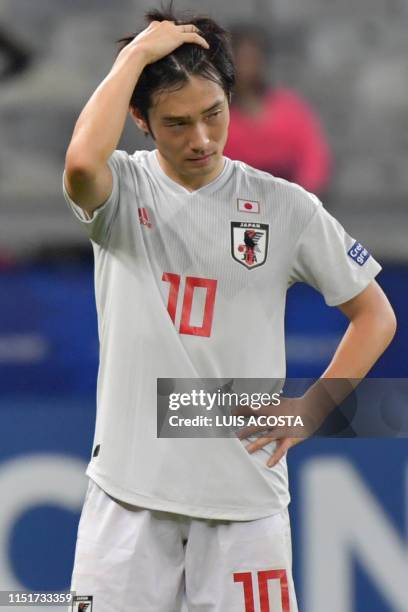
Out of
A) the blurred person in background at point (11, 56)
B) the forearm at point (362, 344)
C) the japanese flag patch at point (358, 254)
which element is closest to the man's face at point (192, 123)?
the japanese flag patch at point (358, 254)

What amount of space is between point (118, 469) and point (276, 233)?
54cm

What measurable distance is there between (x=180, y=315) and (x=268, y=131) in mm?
2033

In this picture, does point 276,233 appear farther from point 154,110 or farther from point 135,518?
point 135,518

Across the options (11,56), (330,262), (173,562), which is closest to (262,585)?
(173,562)

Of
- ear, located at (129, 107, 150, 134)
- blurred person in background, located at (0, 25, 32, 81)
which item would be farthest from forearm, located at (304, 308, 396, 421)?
blurred person in background, located at (0, 25, 32, 81)

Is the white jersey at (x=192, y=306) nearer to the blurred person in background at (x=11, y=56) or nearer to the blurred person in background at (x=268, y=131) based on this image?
the blurred person in background at (x=268, y=131)

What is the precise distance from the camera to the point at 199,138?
7.17ft

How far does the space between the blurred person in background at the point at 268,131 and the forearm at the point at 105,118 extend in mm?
1837

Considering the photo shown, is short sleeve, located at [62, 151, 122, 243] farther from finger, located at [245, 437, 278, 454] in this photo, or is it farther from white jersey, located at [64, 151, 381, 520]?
finger, located at [245, 437, 278, 454]

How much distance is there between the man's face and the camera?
7.18 ft

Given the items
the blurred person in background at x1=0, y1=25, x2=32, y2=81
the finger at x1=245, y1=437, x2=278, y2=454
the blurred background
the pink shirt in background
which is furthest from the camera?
the blurred person in background at x1=0, y1=25, x2=32, y2=81

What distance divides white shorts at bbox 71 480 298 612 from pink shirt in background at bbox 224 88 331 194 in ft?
6.74

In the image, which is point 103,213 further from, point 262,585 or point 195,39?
point 262,585

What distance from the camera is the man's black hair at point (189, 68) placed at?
87.3 inches
